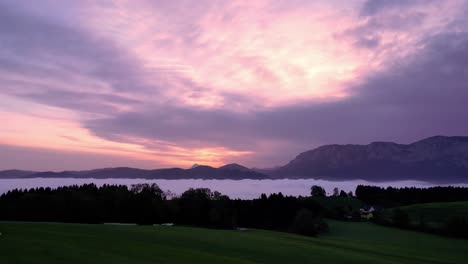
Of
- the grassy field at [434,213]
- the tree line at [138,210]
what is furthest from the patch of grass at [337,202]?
the grassy field at [434,213]

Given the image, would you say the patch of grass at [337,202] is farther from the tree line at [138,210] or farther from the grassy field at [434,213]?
the grassy field at [434,213]

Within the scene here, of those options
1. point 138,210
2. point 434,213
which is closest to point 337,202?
point 434,213

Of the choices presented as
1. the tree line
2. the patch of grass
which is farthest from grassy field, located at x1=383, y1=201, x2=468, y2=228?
the tree line

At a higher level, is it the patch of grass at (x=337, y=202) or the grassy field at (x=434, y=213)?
the patch of grass at (x=337, y=202)

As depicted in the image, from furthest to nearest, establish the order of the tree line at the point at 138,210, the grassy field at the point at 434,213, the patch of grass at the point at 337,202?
the patch of grass at the point at 337,202
the grassy field at the point at 434,213
the tree line at the point at 138,210

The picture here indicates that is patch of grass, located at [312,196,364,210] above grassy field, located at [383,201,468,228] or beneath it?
above

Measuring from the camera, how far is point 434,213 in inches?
5551

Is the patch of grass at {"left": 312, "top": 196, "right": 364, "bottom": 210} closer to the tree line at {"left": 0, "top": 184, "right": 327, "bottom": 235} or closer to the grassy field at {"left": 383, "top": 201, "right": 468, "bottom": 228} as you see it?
the tree line at {"left": 0, "top": 184, "right": 327, "bottom": 235}

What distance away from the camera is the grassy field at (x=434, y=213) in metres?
127

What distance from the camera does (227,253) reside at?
127 ft

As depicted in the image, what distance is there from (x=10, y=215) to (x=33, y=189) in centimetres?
3041

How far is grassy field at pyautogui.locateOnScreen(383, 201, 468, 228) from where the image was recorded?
127 m

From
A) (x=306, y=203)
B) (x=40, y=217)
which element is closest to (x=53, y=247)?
(x=40, y=217)

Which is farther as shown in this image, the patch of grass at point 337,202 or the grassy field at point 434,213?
the patch of grass at point 337,202
